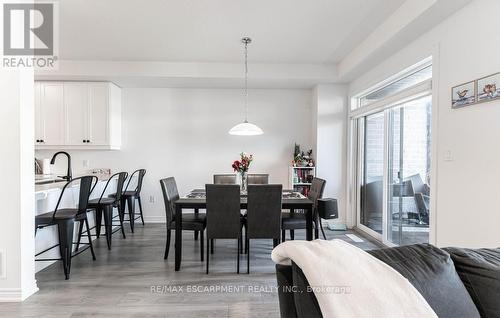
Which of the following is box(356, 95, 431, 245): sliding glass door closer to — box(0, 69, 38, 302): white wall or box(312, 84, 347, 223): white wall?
box(312, 84, 347, 223): white wall

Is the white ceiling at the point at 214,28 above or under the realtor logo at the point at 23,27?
above

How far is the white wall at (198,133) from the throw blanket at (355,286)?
4.32m

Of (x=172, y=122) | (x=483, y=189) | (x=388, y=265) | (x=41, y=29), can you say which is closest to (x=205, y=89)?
(x=172, y=122)

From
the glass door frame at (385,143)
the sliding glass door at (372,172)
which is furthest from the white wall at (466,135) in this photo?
the sliding glass door at (372,172)

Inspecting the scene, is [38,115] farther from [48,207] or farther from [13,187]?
[13,187]

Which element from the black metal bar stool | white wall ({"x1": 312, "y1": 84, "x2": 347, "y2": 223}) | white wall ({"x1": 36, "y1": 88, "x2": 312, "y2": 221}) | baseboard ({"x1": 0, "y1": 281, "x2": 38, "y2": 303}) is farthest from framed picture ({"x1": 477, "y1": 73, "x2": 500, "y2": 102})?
the black metal bar stool

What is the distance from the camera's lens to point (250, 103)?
17.4ft

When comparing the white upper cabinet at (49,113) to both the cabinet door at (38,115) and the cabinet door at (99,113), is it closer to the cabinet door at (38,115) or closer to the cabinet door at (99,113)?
the cabinet door at (38,115)

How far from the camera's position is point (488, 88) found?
2123 mm

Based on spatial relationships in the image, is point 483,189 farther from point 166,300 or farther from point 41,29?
point 41,29

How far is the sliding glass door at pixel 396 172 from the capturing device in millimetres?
3141

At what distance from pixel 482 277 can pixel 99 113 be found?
5.15 metres

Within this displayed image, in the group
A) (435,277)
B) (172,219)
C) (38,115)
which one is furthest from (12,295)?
(38,115)

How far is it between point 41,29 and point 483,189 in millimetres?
4583
